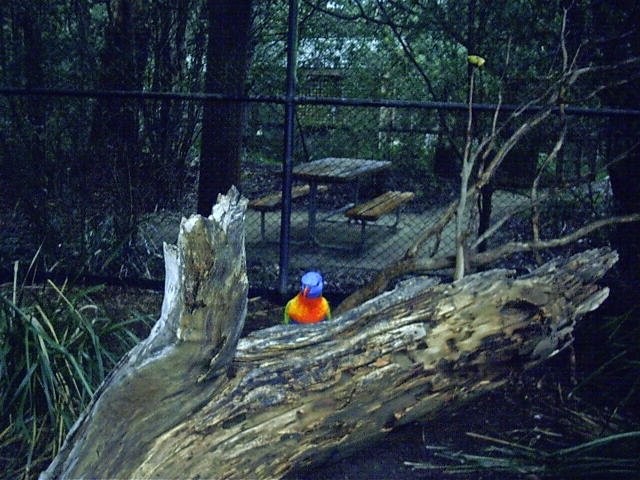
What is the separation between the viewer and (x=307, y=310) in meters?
4.10

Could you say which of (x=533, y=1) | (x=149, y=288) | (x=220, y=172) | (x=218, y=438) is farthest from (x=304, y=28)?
(x=218, y=438)

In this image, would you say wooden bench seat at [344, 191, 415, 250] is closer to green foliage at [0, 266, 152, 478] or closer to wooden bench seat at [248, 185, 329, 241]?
wooden bench seat at [248, 185, 329, 241]

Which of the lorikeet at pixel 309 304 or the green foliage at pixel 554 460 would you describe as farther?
the lorikeet at pixel 309 304

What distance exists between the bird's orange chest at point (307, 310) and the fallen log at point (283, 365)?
2.33ft

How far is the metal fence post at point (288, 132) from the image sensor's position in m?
5.19

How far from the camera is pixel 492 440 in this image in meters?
3.83

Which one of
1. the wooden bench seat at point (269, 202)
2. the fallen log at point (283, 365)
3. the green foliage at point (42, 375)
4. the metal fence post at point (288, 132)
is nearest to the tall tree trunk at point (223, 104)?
the wooden bench seat at point (269, 202)

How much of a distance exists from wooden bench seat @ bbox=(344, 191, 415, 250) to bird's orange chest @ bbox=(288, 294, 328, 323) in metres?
1.68

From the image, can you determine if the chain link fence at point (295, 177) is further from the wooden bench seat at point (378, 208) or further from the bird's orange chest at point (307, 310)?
the bird's orange chest at point (307, 310)

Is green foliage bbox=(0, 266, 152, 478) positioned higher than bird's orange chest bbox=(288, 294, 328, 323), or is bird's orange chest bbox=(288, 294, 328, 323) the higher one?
bird's orange chest bbox=(288, 294, 328, 323)

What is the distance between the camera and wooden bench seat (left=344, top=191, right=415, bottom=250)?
227 inches

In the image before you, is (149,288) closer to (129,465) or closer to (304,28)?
(304,28)

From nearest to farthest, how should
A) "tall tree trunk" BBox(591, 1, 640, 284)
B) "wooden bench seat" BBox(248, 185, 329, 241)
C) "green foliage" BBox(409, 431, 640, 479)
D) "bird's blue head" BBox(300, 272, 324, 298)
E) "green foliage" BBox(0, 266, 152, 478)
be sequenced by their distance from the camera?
"green foliage" BBox(409, 431, 640, 479) < "green foliage" BBox(0, 266, 152, 478) < "bird's blue head" BBox(300, 272, 324, 298) < "tall tree trunk" BBox(591, 1, 640, 284) < "wooden bench seat" BBox(248, 185, 329, 241)

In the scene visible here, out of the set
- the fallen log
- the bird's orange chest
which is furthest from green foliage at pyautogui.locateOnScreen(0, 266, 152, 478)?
the fallen log
